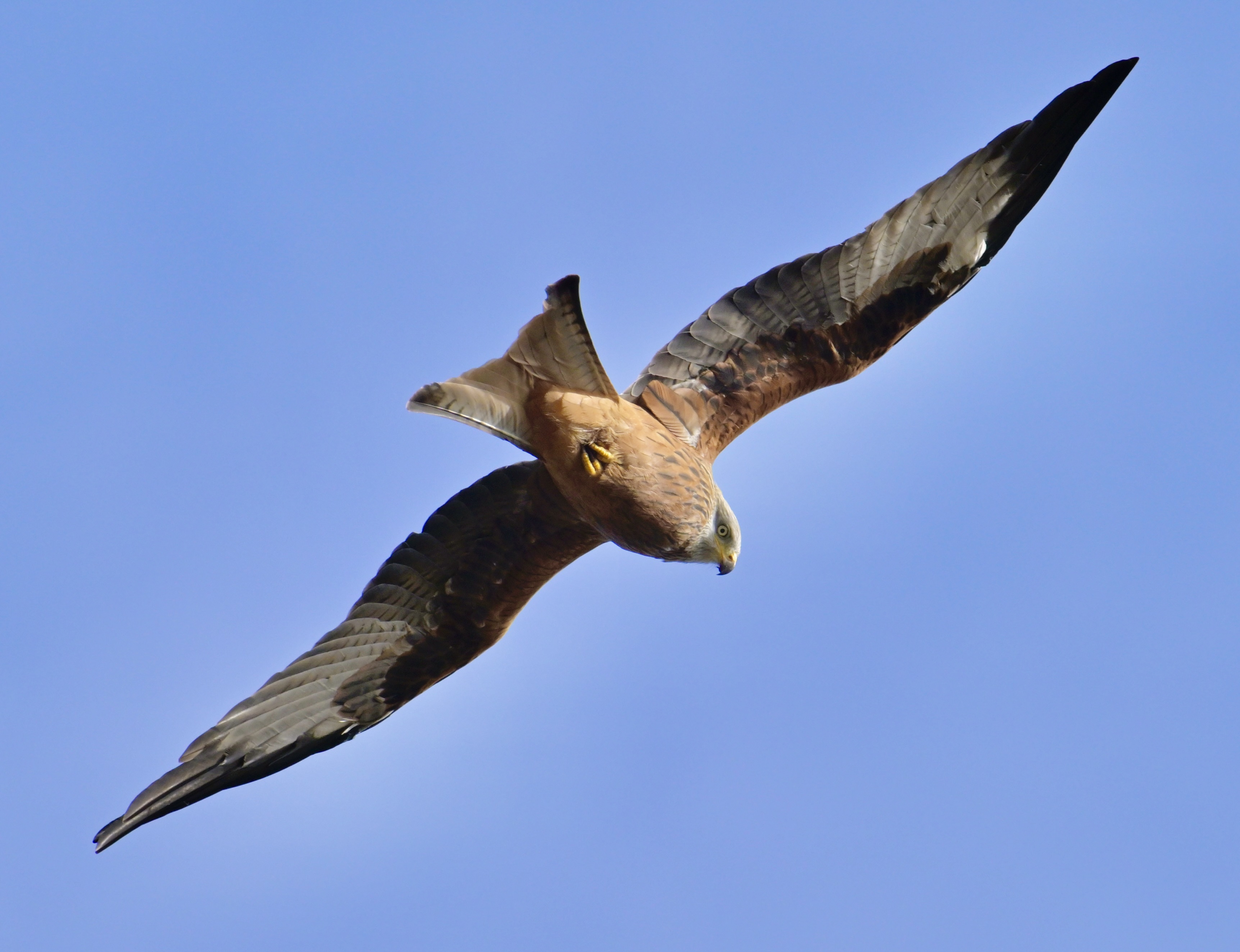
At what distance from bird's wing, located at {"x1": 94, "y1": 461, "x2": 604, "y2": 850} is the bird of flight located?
13 mm

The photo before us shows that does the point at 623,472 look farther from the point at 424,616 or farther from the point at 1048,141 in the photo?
the point at 1048,141

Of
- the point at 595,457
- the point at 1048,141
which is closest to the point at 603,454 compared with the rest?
the point at 595,457

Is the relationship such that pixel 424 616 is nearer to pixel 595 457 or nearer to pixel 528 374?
pixel 595 457

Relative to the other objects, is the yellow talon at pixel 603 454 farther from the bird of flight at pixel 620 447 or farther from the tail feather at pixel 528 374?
the tail feather at pixel 528 374

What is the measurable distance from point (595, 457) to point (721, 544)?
1078 mm

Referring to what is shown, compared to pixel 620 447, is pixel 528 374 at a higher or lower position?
higher

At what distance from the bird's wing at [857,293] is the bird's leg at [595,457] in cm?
92

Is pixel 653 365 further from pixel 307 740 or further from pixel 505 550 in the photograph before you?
pixel 307 740

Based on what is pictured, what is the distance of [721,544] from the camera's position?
8453 mm

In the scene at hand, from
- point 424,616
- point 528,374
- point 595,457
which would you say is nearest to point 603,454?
point 595,457

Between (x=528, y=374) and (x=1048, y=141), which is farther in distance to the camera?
(x=1048, y=141)

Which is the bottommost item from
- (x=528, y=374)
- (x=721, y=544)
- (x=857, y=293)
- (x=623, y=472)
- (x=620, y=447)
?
(x=721, y=544)

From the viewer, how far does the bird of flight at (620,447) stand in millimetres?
8234

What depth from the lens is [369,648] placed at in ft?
31.7
